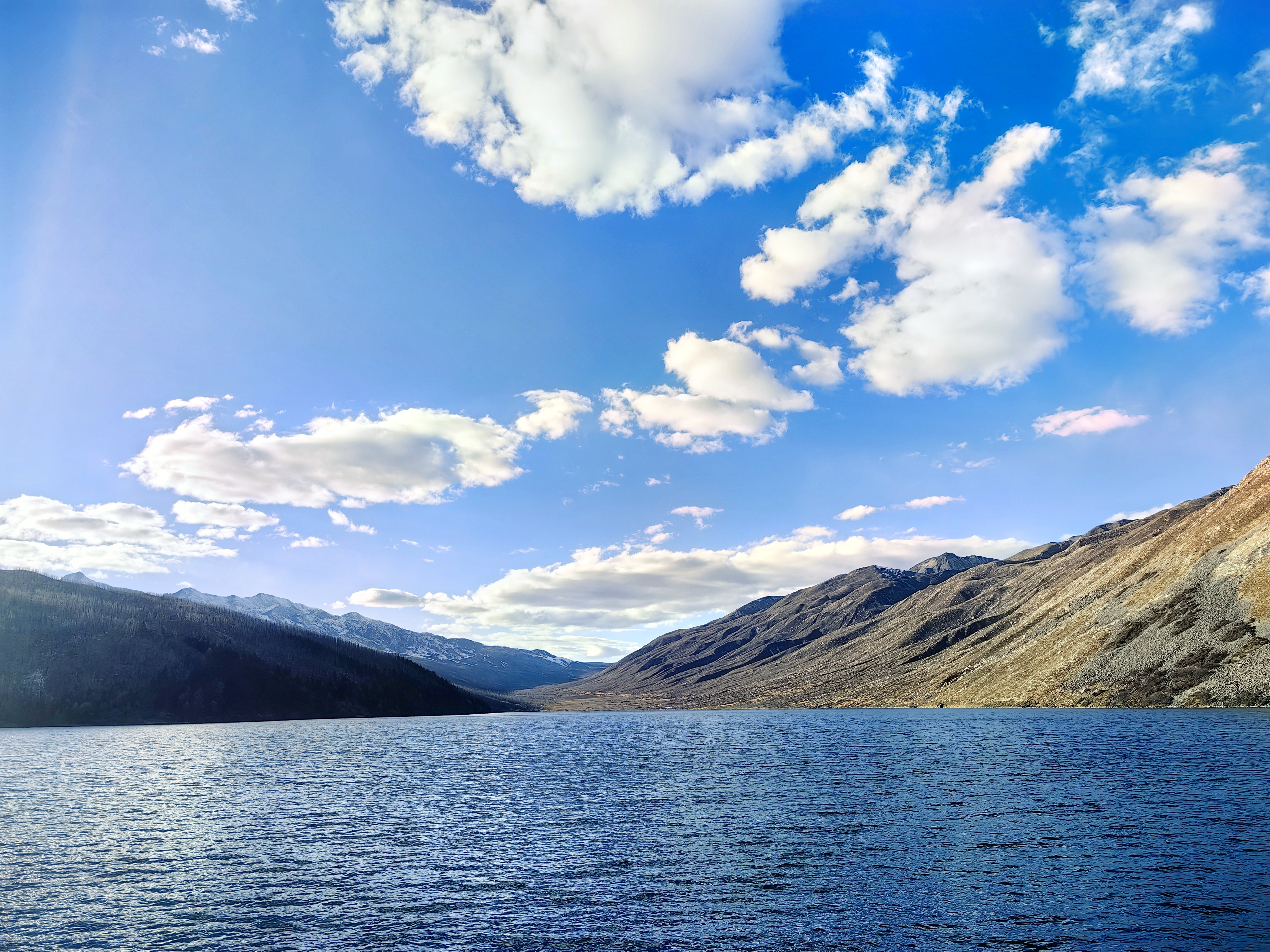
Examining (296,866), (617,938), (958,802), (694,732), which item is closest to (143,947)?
(296,866)

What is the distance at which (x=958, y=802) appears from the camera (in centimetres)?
6034

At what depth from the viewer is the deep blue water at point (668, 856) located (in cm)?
3148

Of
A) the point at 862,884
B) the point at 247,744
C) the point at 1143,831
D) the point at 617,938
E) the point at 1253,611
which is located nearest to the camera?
Result: the point at 617,938

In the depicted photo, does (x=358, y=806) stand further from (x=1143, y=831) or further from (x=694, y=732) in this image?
(x=694, y=732)

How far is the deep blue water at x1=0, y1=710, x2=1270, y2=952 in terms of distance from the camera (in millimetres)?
31484

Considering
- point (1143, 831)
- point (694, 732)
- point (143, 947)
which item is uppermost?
point (143, 947)

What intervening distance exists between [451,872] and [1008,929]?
30.7 metres

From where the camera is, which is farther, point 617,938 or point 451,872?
point 451,872

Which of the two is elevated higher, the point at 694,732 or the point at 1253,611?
the point at 1253,611

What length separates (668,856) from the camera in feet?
147

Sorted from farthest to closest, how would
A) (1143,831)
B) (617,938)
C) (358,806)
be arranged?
(358,806)
(1143,831)
(617,938)

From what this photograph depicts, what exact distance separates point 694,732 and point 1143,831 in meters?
140

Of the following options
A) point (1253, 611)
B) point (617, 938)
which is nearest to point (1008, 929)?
point (617, 938)

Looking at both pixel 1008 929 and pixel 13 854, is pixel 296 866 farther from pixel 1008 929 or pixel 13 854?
pixel 1008 929
